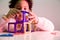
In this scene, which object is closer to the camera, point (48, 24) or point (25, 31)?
point (25, 31)

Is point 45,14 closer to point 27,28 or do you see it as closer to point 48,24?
point 48,24

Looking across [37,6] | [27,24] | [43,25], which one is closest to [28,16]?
[27,24]

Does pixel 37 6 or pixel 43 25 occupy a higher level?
pixel 37 6

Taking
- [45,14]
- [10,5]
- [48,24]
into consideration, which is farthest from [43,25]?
[10,5]

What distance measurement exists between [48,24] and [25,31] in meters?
Answer: 0.27

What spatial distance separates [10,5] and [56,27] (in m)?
0.38

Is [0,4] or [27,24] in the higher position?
[0,4]

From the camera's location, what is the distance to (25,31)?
770 millimetres

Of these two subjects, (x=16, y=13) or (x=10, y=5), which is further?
(x=10, y=5)

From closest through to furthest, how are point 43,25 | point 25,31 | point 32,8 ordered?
1. point 25,31
2. point 43,25
3. point 32,8

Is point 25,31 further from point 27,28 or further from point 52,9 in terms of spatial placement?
point 52,9

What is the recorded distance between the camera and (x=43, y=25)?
3.17 feet

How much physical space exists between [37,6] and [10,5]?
0.20 metres

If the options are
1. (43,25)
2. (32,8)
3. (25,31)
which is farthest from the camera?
(32,8)
